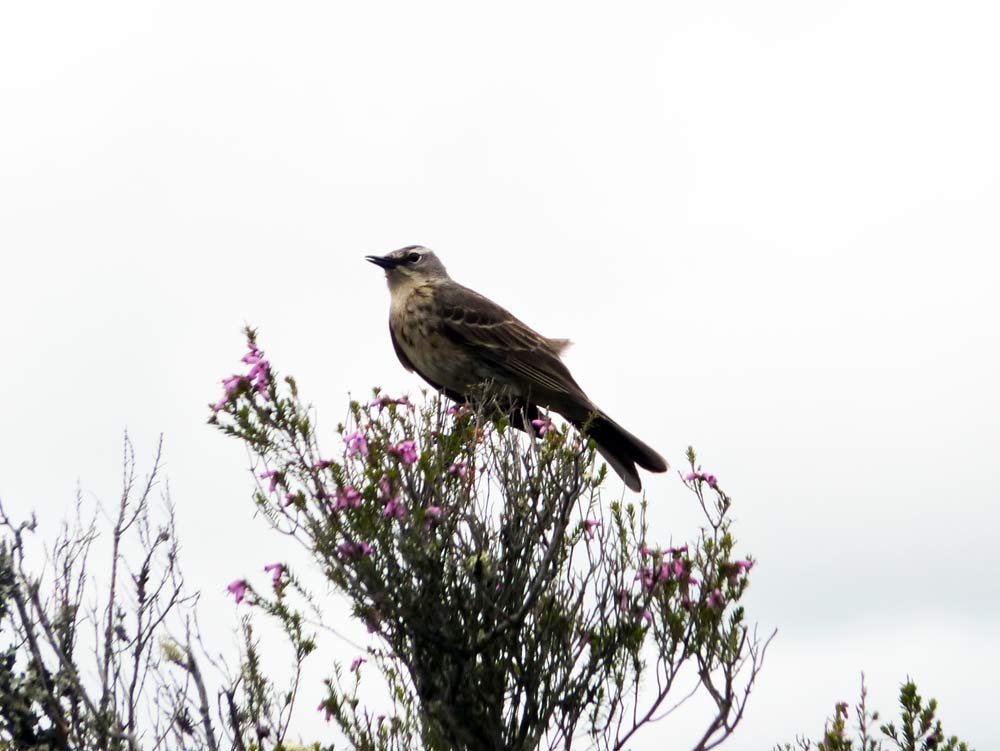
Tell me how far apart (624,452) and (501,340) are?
1229 mm

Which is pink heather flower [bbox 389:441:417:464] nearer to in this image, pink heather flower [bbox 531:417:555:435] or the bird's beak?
pink heather flower [bbox 531:417:555:435]

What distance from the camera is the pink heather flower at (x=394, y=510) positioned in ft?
17.7

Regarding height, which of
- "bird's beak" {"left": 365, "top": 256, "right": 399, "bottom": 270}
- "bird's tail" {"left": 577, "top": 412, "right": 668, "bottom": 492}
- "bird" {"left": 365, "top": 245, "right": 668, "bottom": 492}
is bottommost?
"bird's tail" {"left": 577, "top": 412, "right": 668, "bottom": 492}

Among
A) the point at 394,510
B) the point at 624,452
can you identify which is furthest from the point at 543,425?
the point at 624,452

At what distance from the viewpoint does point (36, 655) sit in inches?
229

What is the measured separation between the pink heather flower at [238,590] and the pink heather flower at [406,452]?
0.94m

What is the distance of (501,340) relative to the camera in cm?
907

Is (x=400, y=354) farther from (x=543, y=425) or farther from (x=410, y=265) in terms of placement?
(x=543, y=425)

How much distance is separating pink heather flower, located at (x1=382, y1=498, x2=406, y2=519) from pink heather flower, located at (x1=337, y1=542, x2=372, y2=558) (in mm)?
159

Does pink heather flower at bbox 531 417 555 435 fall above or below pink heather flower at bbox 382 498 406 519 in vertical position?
above

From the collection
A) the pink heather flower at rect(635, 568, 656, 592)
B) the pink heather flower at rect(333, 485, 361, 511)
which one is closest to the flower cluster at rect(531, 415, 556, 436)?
the pink heather flower at rect(635, 568, 656, 592)

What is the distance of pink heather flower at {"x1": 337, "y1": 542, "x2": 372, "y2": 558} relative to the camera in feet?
17.7

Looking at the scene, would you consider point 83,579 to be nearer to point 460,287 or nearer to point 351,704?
point 351,704

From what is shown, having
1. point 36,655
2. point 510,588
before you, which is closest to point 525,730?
point 510,588
